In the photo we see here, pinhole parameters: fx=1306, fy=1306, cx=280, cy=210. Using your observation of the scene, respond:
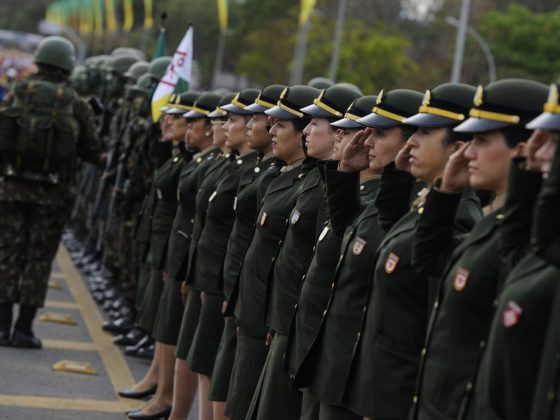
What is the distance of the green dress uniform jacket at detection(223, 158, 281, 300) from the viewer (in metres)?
7.30

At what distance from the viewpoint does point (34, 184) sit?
10.8m

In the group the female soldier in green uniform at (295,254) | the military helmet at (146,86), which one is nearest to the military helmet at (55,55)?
the military helmet at (146,86)

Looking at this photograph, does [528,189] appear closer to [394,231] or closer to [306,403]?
[394,231]

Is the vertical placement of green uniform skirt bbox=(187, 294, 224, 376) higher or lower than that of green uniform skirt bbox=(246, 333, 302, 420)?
lower

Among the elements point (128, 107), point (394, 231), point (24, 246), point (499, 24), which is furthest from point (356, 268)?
point (499, 24)

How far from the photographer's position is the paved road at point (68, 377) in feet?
28.1

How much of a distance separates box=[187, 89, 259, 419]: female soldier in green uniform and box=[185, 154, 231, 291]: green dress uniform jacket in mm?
14

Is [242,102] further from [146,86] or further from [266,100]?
[146,86]

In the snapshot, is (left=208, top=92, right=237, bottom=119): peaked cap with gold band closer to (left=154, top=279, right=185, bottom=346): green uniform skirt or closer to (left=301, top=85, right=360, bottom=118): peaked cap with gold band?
(left=154, top=279, right=185, bottom=346): green uniform skirt

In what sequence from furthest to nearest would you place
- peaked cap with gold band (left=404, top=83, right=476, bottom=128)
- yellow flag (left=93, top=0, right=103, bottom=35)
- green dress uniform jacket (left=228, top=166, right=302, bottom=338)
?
yellow flag (left=93, top=0, right=103, bottom=35)
green dress uniform jacket (left=228, top=166, right=302, bottom=338)
peaked cap with gold band (left=404, top=83, right=476, bottom=128)

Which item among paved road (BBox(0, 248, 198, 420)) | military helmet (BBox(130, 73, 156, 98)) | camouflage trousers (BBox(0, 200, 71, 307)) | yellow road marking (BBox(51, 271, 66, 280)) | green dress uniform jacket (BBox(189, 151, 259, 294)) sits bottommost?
yellow road marking (BBox(51, 271, 66, 280))

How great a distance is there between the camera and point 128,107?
13906 mm

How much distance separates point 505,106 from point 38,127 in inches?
267

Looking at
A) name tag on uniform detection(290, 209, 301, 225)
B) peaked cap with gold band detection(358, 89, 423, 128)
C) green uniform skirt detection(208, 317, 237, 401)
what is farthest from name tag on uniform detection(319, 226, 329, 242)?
green uniform skirt detection(208, 317, 237, 401)
